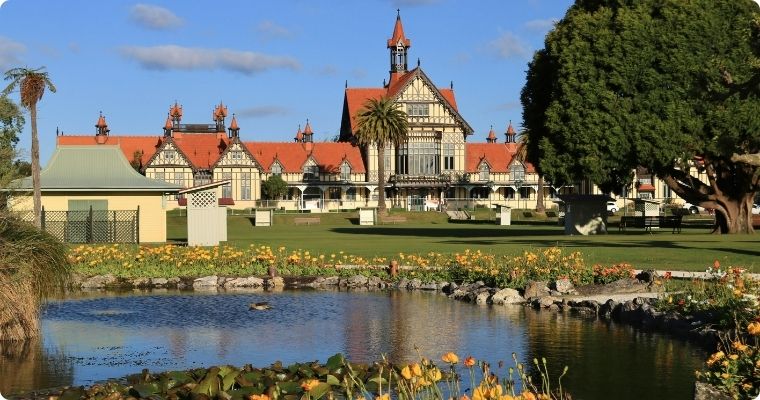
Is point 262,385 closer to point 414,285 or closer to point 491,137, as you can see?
point 414,285

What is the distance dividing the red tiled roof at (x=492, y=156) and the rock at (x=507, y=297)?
83.7 m

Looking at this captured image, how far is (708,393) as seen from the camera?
11.1m

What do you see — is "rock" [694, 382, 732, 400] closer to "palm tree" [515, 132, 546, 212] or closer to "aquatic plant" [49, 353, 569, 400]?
"aquatic plant" [49, 353, 569, 400]

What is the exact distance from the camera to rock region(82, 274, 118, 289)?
1045 inches

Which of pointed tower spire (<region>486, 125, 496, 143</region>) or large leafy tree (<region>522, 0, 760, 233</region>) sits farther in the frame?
pointed tower spire (<region>486, 125, 496, 143</region>)

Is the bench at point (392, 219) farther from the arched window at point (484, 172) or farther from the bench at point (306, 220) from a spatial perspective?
the arched window at point (484, 172)

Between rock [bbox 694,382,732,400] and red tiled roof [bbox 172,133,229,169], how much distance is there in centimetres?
9160

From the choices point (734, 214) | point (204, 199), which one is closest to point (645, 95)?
point (734, 214)

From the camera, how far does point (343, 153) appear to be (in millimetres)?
104562

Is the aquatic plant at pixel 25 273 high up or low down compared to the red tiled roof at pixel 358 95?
down

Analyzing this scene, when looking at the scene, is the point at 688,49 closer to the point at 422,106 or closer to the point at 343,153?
the point at 422,106

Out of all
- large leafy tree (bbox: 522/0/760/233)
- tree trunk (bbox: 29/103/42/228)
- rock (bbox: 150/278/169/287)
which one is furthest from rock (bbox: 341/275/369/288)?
large leafy tree (bbox: 522/0/760/233)

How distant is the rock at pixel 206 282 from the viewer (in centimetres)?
2641

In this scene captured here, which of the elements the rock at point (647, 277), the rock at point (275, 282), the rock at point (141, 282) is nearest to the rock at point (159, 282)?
the rock at point (141, 282)
